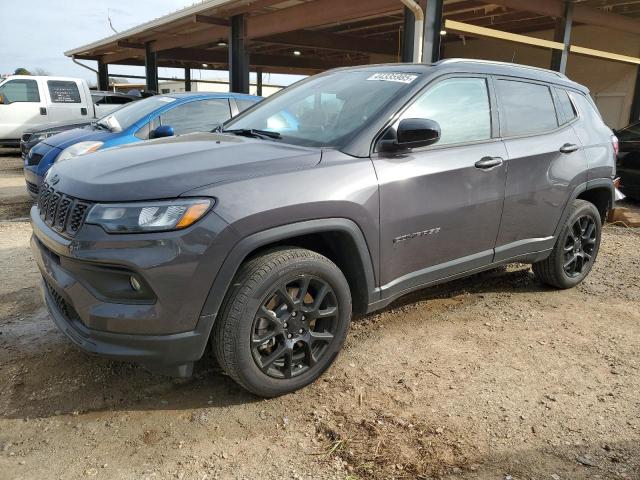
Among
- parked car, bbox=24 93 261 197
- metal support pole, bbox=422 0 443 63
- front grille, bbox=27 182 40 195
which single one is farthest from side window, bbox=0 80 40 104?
metal support pole, bbox=422 0 443 63

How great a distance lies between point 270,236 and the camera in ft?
8.25

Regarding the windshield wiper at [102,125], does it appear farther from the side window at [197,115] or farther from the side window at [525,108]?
the side window at [525,108]

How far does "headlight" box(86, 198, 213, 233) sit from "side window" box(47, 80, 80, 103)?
12.6 meters

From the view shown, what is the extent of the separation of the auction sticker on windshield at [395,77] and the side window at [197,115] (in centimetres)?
345

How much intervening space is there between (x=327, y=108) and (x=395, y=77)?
1.58 ft

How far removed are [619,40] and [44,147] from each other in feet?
47.3

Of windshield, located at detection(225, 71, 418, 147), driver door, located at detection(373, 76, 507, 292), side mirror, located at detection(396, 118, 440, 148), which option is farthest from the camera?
windshield, located at detection(225, 71, 418, 147)

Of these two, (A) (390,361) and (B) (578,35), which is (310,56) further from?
(A) (390,361)

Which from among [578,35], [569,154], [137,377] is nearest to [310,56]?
[578,35]

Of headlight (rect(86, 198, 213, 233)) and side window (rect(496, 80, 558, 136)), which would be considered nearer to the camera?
headlight (rect(86, 198, 213, 233))

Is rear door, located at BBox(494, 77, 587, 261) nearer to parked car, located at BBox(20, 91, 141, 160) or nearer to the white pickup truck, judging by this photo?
parked car, located at BBox(20, 91, 141, 160)

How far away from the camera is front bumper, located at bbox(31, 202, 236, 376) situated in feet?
7.49

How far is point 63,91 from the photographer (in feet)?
43.5

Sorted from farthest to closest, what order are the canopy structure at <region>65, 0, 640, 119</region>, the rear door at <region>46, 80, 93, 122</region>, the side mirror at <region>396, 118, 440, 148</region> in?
1. the rear door at <region>46, 80, 93, 122</region>
2. the canopy structure at <region>65, 0, 640, 119</region>
3. the side mirror at <region>396, 118, 440, 148</region>
